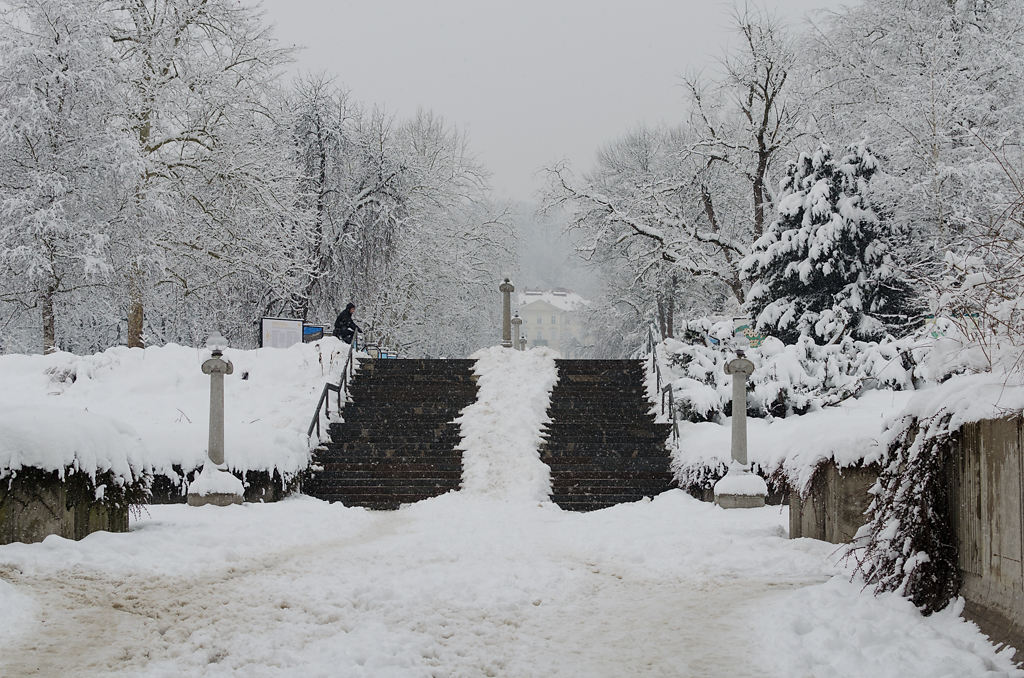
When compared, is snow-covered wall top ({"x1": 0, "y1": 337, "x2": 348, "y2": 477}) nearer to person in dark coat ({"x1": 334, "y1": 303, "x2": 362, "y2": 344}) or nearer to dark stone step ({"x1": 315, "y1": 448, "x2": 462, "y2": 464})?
dark stone step ({"x1": 315, "y1": 448, "x2": 462, "y2": 464})

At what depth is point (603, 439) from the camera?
16.3 metres

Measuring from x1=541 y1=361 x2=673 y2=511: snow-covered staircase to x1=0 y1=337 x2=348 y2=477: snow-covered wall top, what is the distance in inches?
175

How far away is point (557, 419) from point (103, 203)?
12.5 metres

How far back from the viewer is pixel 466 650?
5.48m

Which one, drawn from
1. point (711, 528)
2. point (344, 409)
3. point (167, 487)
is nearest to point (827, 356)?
point (711, 528)

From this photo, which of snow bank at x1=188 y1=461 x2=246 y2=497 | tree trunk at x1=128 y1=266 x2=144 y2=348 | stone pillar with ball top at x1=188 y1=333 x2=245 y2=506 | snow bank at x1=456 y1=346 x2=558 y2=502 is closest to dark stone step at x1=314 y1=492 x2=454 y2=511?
snow bank at x1=456 y1=346 x2=558 y2=502

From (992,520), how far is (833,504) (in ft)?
11.0

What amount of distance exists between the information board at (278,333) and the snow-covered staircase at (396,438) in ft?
9.01

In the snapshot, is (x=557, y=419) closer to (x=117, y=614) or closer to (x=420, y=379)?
(x=420, y=379)

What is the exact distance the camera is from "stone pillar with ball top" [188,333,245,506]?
12.1 meters

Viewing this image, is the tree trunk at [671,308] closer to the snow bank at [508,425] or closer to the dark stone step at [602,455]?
the snow bank at [508,425]

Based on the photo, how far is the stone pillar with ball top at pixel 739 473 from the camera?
12078 mm

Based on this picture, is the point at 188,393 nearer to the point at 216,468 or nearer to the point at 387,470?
the point at 387,470

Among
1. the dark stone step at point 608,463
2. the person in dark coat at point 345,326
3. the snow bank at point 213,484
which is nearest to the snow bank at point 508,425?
the dark stone step at point 608,463
